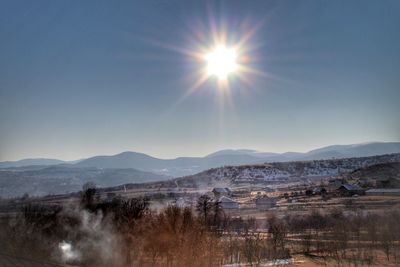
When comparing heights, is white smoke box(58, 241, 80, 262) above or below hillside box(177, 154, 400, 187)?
below

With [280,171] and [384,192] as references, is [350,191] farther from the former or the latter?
[280,171]

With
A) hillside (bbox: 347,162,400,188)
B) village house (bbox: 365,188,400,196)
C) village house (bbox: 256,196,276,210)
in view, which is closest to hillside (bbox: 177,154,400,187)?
hillside (bbox: 347,162,400,188)

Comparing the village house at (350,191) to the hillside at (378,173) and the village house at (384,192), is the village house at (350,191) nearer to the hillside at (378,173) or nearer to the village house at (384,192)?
the village house at (384,192)

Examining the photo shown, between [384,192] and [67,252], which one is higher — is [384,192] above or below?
above

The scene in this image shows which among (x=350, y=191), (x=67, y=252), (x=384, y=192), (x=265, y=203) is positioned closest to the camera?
(x=67, y=252)

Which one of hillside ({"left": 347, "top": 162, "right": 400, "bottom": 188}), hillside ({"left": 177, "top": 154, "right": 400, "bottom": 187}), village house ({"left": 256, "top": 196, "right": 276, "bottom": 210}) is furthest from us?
hillside ({"left": 177, "top": 154, "right": 400, "bottom": 187})

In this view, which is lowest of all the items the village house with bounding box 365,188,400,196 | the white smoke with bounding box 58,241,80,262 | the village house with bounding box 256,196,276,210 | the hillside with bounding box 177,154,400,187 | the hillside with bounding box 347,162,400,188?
the white smoke with bounding box 58,241,80,262

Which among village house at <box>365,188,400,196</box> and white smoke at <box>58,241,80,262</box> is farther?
village house at <box>365,188,400,196</box>

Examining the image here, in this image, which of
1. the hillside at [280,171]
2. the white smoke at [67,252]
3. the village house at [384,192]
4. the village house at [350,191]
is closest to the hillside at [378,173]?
the village house at [350,191]

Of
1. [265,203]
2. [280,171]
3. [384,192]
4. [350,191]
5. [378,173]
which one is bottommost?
[265,203]

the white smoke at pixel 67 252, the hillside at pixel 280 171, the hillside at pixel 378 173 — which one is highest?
the hillside at pixel 280 171

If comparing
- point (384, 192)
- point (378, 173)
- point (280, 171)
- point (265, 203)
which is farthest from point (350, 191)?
point (280, 171)

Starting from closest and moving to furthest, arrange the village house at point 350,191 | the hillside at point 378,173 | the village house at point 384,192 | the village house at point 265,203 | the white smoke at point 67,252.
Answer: the white smoke at point 67,252, the village house at point 384,192, the village house at point 265,203, the village house at point 350,191, the hillside at point 378,173

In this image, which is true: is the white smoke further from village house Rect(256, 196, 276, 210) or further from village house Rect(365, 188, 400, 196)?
village house Rect(365, 188, 400, 196)
